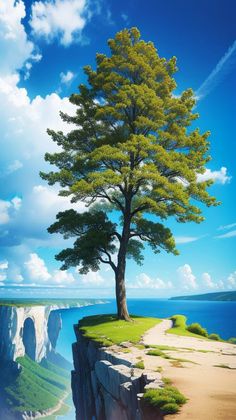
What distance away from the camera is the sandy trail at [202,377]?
6066mm

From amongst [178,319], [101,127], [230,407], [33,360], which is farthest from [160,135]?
[33,360]

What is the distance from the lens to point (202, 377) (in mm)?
8516

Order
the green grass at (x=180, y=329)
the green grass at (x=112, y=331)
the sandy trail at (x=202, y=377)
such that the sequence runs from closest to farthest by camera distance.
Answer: the sandy trail at (x=202, y=377) < the green grass at (x=112, y=331) < the green grass at (x=180, y=329)

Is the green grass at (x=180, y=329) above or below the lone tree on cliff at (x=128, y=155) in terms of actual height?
below

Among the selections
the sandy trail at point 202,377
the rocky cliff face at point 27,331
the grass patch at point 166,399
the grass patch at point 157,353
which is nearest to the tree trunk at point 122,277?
the sandy trail at point 202,377

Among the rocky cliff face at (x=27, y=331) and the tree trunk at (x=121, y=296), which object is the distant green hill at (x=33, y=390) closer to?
the rocky cliff face at (x=27, y=331)

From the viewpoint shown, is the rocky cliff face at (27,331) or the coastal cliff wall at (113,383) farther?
the rocky cliff face at (27,331)

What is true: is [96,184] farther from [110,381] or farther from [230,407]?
[230,407]

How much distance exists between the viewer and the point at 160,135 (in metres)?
20.2

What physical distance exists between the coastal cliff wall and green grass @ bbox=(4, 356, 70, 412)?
4242 inches

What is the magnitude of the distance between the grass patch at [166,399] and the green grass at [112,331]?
6.47m

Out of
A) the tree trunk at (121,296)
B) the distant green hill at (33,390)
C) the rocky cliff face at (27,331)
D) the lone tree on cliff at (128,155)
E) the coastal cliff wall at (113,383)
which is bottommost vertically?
the distant green hill at (33,390)

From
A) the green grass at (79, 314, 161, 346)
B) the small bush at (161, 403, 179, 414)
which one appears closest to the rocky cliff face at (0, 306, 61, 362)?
the green grass at (79, 314, 161, 346)

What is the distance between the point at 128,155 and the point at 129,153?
53 centimetres
